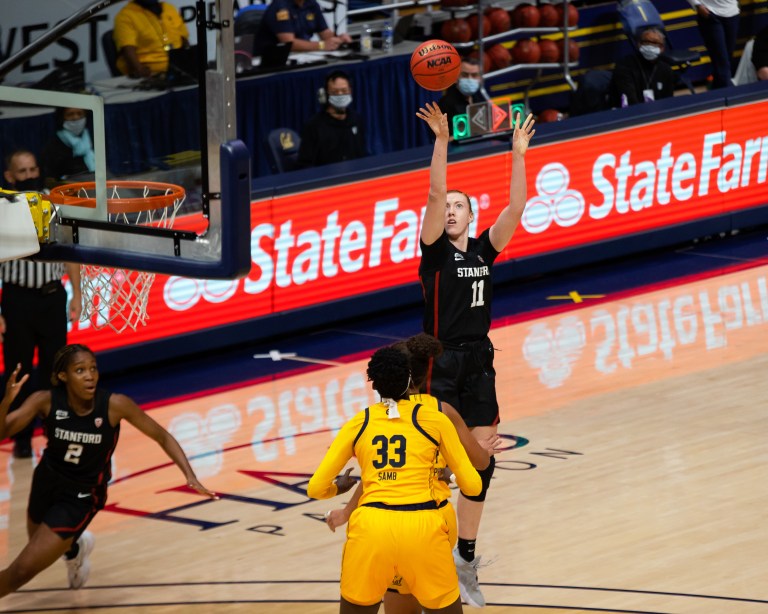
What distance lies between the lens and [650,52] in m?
17.0

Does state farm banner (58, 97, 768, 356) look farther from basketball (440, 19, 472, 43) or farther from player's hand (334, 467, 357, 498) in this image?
player's hand (334, 467, 357, 498)

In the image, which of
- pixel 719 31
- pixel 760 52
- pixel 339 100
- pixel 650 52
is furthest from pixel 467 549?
pixel 719 31

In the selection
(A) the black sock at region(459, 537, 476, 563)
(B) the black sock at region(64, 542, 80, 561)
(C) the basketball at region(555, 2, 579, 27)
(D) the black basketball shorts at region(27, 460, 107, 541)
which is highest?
(C) the basketball at region(555, 2, 579, 27)

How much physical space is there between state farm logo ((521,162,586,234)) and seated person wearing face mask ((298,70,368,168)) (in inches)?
67.2

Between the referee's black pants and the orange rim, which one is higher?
the orange rim

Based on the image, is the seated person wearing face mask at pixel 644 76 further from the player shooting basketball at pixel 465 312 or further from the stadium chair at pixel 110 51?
the stadium chair at pixel 110 51

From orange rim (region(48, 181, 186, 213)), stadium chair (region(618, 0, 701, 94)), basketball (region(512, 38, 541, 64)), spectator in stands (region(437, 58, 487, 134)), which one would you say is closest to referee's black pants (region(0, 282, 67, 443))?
orange rim (region(48, 181, 186, 213))

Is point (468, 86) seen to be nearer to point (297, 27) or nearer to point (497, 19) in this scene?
point (297, 27)

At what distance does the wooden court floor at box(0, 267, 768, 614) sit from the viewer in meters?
8.23

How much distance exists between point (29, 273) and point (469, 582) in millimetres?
4208

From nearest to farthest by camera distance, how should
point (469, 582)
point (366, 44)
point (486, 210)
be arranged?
point (469, 582) → point (486, 210) → point (366, 44)

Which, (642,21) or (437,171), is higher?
(437,171)

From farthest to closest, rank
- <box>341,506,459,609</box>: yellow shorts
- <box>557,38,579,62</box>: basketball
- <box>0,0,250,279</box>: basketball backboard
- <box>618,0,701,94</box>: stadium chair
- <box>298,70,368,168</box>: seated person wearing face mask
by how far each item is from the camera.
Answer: <box>557,38,579,62</box>: basketball
<box>618,0,701,94</box>: stadium chair
<box>298,70,368,168</box>: seated person wearing face mask
<box>0,0,250,279</box>: basketball backboard
<box>341,506,459,609</box>: yellow shorts

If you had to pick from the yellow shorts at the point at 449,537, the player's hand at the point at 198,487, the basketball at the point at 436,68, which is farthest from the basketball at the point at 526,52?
the yellow shorts at the point at 449,537
